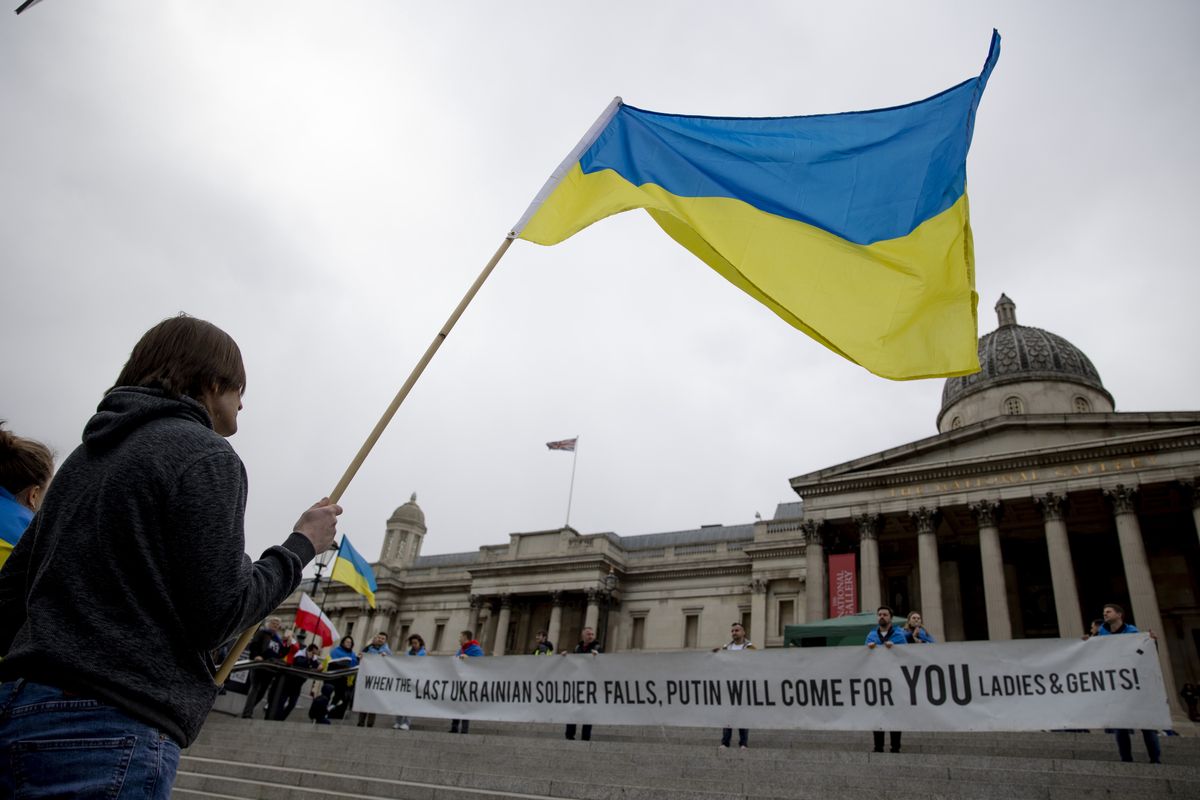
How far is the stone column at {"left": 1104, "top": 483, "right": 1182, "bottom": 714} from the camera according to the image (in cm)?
2516

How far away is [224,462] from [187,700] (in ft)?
2.12

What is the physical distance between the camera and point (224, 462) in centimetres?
212

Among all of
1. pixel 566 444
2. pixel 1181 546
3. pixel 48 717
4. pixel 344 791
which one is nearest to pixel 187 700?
pixel 48 717

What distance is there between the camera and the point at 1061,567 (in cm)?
2741

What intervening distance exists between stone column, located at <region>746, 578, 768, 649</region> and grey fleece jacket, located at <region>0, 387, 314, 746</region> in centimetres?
3998

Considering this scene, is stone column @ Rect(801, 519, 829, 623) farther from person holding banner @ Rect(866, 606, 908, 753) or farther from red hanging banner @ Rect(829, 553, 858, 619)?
person holding banner @ Rect(866, 606, 908, 753)

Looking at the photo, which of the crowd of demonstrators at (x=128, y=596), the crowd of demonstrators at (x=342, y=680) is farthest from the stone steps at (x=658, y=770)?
the crowd of demonstrators at (x=128, y=596)

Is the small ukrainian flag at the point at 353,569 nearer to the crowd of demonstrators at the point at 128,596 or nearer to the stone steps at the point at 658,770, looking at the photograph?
the stone steps at the point at 658,770

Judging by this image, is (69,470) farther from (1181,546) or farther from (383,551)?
(383,551)

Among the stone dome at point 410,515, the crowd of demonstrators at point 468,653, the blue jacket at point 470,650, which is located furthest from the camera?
the stone dome at point 410,515

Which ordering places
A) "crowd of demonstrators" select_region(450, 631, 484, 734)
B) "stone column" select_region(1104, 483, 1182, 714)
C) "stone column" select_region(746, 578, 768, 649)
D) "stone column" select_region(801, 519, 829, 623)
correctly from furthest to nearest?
"stone column" select_region(746, 578, 768, 649), "stone column" select_region(801, 519, 829, 623), "stone column" select_region(1104, 483, 1182, 714), "crowd of demonstrators" select_region(450, 631, 484, 734)

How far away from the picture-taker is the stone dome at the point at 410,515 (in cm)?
6091

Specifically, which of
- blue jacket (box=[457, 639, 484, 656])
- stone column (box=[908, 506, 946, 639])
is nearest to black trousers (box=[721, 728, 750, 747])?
blue jacket (box=[457, 639, 484, 656])

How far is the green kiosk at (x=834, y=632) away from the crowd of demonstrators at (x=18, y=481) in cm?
1989
